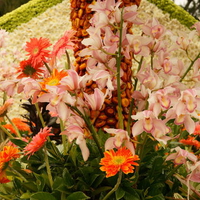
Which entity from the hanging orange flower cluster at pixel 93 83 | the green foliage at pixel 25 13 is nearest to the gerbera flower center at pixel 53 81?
the hanging orange flower cluster at pixel 93 83

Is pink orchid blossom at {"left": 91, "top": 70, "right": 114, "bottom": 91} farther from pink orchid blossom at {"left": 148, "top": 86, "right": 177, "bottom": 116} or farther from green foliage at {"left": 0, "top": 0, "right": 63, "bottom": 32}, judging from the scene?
green foliage at {"left": 0, "top": 0, "right": 63, "bottom": 32}

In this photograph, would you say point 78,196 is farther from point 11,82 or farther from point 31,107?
point 31,107

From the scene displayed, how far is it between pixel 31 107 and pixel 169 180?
16.1 inches

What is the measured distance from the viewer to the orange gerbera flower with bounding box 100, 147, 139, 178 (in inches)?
19.5

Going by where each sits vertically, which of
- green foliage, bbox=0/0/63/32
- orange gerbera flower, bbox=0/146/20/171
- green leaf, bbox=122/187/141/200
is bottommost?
green foliage, bbox=0/0/63/32

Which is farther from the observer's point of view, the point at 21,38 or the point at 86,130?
the point at 21,38

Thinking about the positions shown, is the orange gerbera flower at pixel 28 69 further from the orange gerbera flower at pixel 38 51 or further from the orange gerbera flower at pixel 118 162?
the orange gerbera flower at pixel 118 162

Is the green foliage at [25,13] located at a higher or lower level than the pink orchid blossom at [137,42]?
lower

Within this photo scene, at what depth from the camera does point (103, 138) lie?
670 mm

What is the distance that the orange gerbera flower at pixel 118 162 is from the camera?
1.62 ft

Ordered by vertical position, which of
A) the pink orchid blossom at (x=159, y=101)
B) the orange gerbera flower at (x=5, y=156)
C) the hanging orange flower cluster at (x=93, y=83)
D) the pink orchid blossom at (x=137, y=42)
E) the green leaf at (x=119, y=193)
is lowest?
the orange gerbera flower at (x=5, y=156)

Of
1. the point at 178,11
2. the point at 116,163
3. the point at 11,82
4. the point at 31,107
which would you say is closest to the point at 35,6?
the point at 178,11

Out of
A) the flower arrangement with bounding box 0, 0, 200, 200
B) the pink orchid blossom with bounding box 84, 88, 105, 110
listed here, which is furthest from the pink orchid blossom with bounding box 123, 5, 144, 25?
the pink orchid blossom with bounding box 84, 88, 105, 110

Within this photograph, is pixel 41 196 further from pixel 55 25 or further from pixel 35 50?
pixel 55 25
